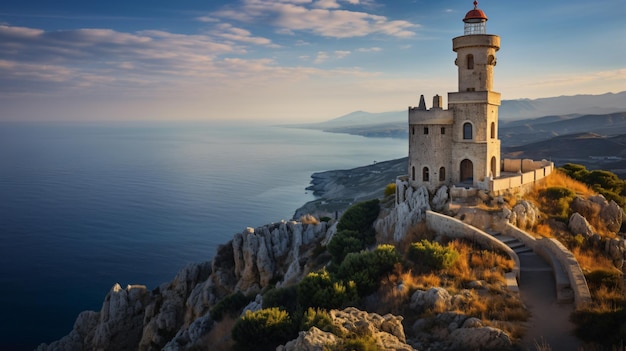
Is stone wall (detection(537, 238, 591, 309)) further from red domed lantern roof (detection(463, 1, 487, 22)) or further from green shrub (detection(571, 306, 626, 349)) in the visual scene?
red domed lantern roof (detection(463, 1, 487, 22))

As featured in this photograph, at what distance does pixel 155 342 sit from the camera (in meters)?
38.3

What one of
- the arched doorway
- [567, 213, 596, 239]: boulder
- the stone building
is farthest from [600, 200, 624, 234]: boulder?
the arched doorway

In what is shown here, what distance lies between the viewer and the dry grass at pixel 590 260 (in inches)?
858

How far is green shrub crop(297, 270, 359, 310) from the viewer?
18.4m

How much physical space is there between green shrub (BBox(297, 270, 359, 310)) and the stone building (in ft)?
60.1

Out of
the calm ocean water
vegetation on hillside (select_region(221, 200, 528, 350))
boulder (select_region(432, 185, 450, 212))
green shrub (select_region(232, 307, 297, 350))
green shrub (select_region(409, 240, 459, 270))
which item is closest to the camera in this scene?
vegetation on hillside (select_region(221, 200, 528, 350))

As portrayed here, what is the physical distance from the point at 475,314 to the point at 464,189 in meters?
19.0

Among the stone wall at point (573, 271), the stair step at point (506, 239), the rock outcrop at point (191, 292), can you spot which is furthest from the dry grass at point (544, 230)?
the rock outcrop at point (191, 292)

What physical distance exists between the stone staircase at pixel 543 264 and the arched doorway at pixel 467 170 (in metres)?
9.94

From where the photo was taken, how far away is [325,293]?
1844cm

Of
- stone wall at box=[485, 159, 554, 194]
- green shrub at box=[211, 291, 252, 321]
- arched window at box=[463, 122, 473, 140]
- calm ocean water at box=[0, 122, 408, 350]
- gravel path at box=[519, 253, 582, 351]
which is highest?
arched window at box=[463, 122, 473, 140]

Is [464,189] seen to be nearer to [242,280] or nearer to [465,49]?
[465,49]

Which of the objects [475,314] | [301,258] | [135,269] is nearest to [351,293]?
[475,314]

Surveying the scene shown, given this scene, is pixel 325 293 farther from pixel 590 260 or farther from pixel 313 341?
pixel 590 260
